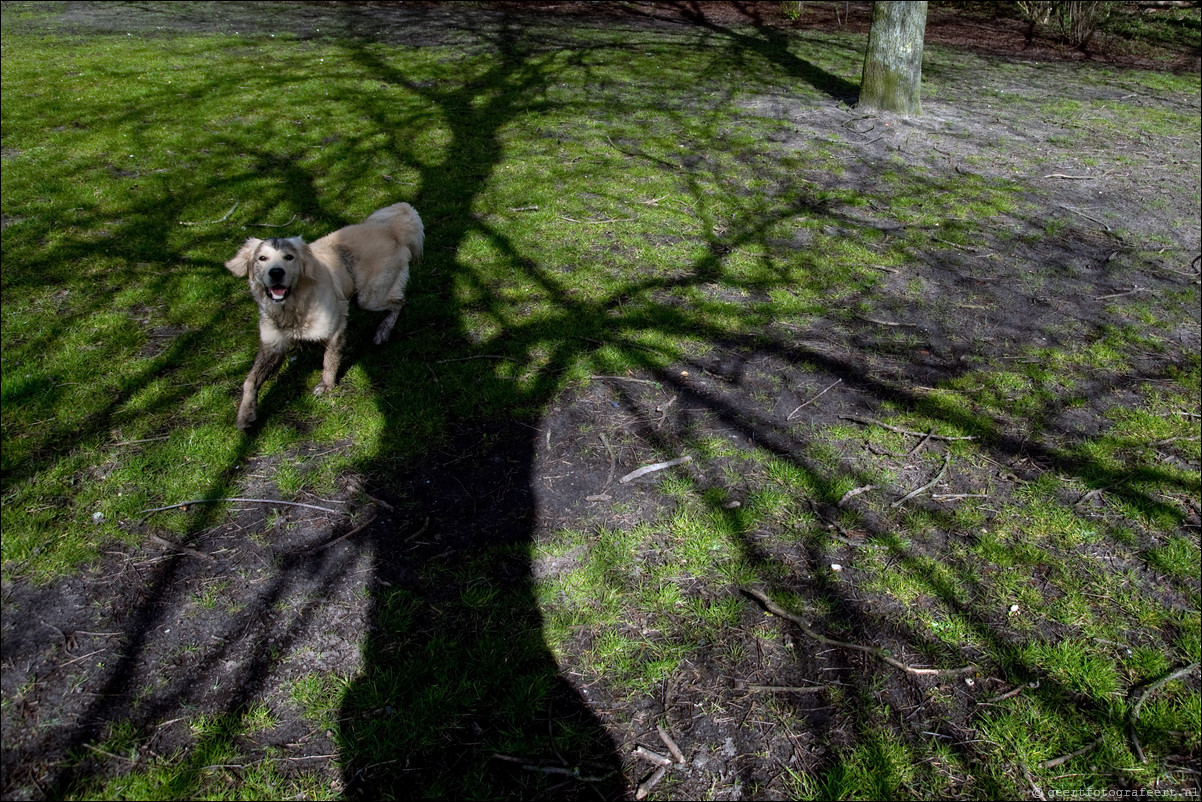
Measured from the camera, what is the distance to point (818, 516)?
377cm

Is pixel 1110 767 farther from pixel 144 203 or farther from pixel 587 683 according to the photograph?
pixel 144 203

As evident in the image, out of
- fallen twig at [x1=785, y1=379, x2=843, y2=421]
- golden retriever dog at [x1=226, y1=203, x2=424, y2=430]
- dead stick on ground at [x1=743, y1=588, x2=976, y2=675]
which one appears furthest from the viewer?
fallen twig at [x1=785, y1=379, x2=843, y2=421]

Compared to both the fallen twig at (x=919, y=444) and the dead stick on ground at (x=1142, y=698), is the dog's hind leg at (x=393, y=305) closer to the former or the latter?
the fallen twig at (x=919, y=444)

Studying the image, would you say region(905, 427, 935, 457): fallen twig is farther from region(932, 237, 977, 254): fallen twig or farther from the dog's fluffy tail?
the dog's fluffy tail

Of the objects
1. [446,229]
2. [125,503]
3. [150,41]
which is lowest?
[125,503]

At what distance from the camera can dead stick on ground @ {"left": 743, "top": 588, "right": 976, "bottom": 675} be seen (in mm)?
2986

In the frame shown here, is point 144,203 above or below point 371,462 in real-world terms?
above

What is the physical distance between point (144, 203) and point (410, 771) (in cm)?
681

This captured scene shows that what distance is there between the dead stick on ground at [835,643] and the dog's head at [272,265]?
310 centimetres

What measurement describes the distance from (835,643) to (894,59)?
394 inches

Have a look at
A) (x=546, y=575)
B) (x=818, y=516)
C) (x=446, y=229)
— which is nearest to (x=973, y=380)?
(x=818, y=516)

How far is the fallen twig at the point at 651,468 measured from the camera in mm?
3990

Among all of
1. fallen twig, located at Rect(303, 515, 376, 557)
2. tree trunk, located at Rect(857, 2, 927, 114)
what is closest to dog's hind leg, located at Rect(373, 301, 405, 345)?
fallen twig, located at Rect(303, 515, 376, 557)

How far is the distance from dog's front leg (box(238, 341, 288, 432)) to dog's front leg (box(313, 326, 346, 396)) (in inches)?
10.6
